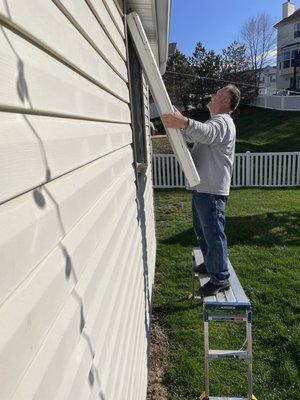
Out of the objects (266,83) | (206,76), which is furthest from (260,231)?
(266,83)

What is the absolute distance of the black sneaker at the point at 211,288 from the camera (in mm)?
3490

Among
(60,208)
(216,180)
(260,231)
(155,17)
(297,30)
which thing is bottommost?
(260,231)

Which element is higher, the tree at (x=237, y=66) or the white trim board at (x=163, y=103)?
the tree at (x=237, y=66)

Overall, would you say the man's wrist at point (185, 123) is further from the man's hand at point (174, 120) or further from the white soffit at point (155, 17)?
the white soffit at point (155, 17)

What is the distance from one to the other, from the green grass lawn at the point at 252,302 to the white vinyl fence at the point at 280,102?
70.2 feet

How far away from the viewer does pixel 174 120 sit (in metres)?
2.74

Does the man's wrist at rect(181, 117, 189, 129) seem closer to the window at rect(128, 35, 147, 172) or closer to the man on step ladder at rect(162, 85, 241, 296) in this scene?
the man on step ladder at rect(162, 85, 241, 296)

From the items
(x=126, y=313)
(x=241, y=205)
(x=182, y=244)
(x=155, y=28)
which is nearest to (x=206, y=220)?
(x=126, y=313)

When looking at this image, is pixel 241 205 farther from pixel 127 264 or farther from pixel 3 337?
pixel 3 337

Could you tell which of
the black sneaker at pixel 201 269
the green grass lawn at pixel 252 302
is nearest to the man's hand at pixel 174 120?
the black sneaker at pixel 201 269

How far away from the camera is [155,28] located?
14.3ft

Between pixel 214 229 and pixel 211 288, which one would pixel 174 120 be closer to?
pixel 214 229

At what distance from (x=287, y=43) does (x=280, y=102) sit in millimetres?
20794

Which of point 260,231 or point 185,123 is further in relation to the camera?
point 260,231
